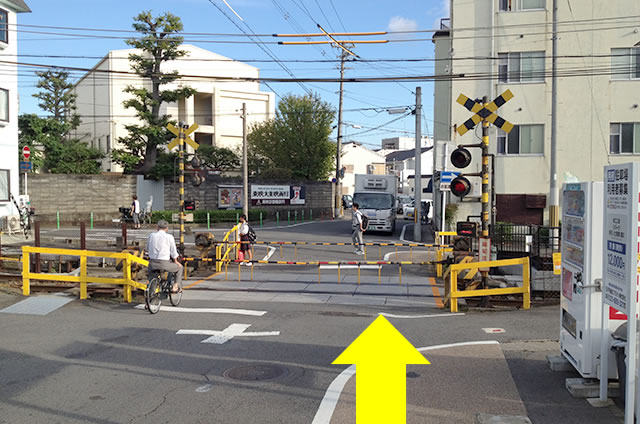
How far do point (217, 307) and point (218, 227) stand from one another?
25.2 m

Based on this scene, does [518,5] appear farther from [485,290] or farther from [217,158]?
[217,158]

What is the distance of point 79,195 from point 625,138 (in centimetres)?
3122

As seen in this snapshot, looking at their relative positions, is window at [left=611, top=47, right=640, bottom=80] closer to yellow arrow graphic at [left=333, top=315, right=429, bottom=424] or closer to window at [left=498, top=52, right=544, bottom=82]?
window at [left=498, top=52, right=544, bottom=82]

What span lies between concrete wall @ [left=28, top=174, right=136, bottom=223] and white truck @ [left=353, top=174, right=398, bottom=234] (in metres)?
15.4

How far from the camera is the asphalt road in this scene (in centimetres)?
600

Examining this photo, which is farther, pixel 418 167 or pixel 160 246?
pixel 418 167

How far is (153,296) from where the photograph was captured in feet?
36.7

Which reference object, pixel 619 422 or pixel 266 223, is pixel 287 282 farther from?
pixel 266 223

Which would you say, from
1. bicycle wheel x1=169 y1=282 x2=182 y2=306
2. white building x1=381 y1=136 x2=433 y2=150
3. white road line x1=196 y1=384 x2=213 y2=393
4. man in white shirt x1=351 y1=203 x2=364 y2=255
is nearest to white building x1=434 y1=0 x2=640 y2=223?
man in white shirt x1=351 y1=203 x2=364 y2=255

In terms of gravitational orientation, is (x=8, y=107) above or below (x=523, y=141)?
above

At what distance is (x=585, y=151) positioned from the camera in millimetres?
27750

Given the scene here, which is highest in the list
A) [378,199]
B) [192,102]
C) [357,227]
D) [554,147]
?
[192,102]

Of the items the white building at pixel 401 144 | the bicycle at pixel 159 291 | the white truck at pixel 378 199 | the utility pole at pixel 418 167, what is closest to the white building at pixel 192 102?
the white truck at pixel 378 199

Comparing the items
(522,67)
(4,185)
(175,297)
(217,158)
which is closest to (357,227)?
(175,297)
